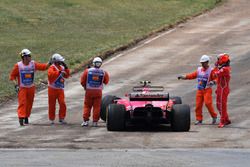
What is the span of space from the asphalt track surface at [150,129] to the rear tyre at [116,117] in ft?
0.85

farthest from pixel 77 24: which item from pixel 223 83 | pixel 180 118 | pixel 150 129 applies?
pixel 180 118

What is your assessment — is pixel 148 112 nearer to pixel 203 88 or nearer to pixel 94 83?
pixel 94 83

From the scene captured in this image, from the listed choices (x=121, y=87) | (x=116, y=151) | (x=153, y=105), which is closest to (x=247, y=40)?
(x=121, y=87)

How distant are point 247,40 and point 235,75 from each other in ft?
33.4

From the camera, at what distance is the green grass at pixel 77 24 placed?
3866cm

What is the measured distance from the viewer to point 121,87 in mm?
30172

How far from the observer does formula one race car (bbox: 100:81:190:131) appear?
20.8 metres

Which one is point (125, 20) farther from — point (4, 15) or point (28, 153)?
point (28, 153)

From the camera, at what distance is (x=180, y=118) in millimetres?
20719

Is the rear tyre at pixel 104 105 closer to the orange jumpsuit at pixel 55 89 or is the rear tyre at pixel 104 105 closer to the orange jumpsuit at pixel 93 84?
the orange jumpsuit at pixel 93 84

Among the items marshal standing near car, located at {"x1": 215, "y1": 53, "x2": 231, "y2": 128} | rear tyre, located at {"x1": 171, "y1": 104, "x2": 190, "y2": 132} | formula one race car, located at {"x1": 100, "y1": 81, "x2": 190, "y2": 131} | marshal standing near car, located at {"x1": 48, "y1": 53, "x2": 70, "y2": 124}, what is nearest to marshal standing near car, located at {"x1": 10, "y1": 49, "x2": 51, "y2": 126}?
marshal standing near car, located at {"x1": 48, "y1": 53, "x2": 70, "y2": 124}

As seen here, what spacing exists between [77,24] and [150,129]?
27824mm

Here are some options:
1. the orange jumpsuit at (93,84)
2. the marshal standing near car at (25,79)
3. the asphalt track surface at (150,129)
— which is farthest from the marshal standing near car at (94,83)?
the marshal standing near car at (25,79)

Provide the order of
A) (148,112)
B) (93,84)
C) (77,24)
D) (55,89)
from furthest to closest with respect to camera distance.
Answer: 1. (77,24)
2. (55,89)
3. (93,84)
4. (148,112)
